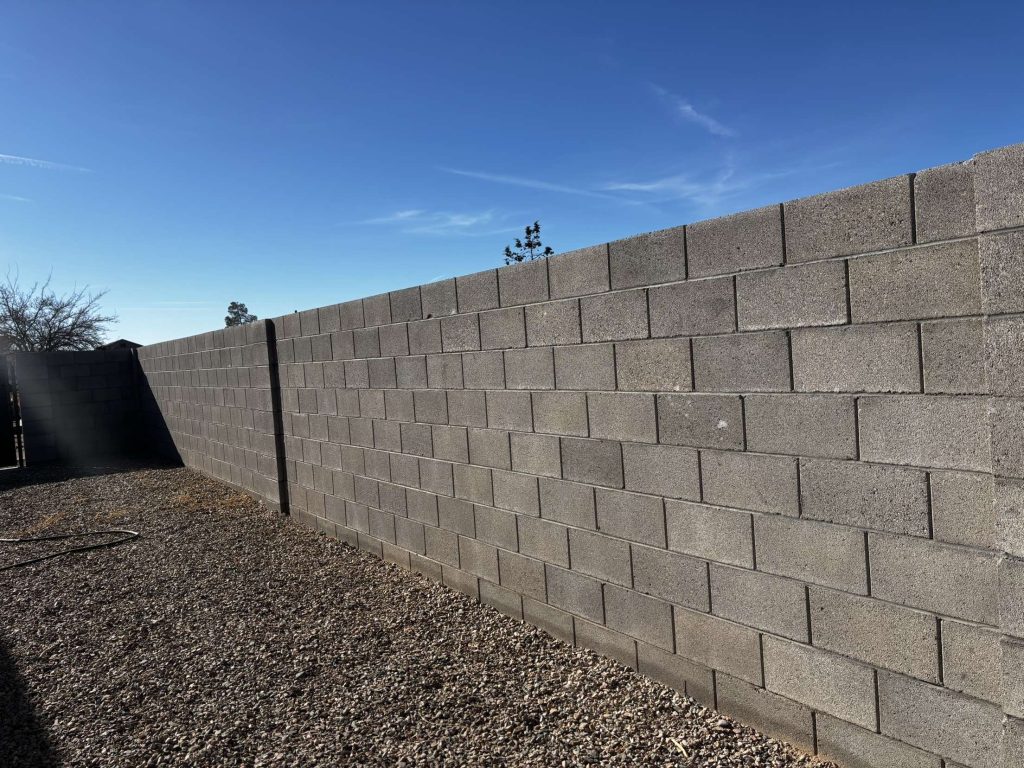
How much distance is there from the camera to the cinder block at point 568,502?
3.56 m

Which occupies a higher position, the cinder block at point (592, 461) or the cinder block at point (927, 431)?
the cinder block at point (927, 431)

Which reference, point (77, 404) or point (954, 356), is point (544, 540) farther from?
point (77, 404)

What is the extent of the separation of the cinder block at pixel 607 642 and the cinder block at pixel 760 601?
24.8 inches

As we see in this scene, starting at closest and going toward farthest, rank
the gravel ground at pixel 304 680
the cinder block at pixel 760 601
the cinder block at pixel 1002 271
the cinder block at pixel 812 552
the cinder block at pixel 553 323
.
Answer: the cinder block at pixel 1002 271
the cinder block at pixel 812 552
the cinder block at pixel 760 601
the gravel ground at pixel 304 680
the cinder block at pixel 553 323

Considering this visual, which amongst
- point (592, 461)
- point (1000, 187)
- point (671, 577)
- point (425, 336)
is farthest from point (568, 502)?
point (1000, 187)

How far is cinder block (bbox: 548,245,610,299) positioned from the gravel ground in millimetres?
1873

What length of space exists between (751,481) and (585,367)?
3.48 feet

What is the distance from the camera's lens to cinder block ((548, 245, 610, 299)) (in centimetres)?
337

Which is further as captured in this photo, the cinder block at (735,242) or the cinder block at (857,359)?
the cinder block at (735,242)

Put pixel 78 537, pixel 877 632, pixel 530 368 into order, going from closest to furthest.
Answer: pixel 877 632 < pixel 530 368 < pixel 78 537

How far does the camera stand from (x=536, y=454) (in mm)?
3885

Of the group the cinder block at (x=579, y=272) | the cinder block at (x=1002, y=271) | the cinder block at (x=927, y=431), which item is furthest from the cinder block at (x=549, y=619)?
the cinder block at (x=1002, y=271)

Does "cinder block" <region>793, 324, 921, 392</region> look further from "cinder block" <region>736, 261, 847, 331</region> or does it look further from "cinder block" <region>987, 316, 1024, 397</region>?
"cinder block" <region>987, 316, 1024, 397</region>

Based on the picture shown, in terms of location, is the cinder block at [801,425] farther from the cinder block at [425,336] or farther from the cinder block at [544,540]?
the cinder block at [425,336]
